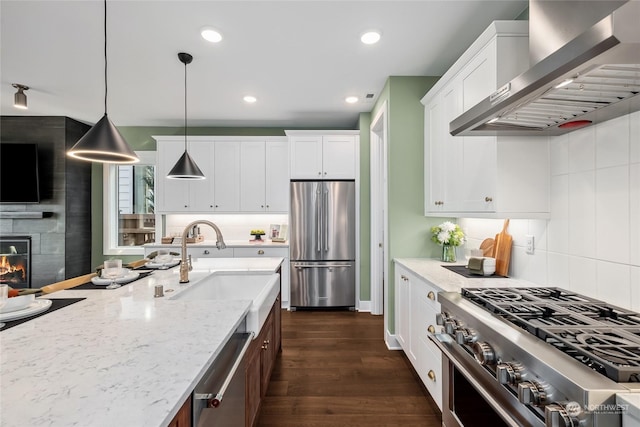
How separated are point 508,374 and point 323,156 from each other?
3.50 metres

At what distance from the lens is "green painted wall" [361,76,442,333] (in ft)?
9.53

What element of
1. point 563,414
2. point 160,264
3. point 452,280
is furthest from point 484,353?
point 160,264

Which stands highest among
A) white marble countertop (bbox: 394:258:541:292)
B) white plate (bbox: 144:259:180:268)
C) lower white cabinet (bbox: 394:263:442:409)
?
white plate (bbox: 144:259:180:268)

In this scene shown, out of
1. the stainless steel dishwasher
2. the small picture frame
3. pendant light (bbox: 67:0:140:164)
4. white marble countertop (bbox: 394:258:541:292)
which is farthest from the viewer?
the small picture frame

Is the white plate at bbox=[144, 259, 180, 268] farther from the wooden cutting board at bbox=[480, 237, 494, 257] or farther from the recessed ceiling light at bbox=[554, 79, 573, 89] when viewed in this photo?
the recessed ceiling light at bbox=[554, 79, 573, 89]

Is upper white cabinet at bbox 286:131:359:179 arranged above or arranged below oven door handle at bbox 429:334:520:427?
above

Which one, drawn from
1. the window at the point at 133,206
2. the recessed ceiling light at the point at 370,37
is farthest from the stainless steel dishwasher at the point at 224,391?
the window at the point at 133,206

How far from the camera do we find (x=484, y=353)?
3.65 ft

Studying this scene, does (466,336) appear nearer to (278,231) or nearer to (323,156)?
(323,156)

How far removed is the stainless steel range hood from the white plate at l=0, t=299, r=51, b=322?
2.18 metres

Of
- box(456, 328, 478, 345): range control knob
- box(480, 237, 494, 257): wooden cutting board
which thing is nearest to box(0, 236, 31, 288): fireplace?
box(456, 328, 478, 345): range control knob

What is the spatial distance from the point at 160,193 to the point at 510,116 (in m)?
4.56

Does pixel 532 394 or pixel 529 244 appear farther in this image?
pixel 529 244

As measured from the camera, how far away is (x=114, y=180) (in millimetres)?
4848
